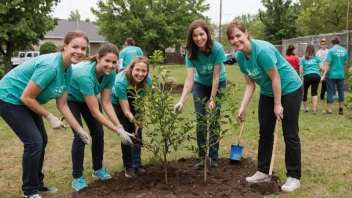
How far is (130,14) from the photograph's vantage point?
103 feet

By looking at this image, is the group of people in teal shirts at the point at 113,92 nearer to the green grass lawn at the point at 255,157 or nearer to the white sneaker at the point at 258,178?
the white sneaker at the point at 258,178

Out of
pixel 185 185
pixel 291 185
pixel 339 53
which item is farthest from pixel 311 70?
pixel 185 185

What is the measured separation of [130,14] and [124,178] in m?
28.6

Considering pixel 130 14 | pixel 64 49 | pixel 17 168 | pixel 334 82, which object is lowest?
pixel 17 168

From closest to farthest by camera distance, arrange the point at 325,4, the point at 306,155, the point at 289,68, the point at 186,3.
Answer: the point at 289,68 < the point at 306,155 < the point at 325,4 < the point at 186,3

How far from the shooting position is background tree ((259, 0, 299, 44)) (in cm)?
3434

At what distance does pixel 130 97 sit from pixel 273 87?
4.79 ft

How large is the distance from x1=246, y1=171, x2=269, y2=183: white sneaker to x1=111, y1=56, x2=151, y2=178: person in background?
4.22 ft

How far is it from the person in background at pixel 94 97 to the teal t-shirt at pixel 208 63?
1000mm

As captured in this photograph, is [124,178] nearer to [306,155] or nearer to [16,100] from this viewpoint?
[16,100]

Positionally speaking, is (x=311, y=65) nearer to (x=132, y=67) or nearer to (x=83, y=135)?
(x=132, y=67)

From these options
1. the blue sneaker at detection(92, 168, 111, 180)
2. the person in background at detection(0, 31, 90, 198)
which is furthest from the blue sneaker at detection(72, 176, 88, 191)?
the person in background at detection(0, 31, 90, 198)

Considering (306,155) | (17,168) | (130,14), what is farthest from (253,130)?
(130,14)

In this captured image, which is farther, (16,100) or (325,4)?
(325,4)
